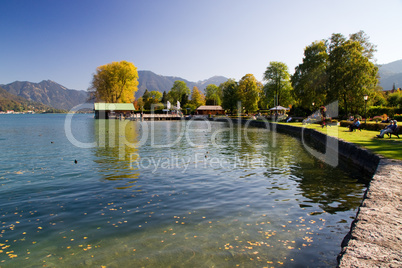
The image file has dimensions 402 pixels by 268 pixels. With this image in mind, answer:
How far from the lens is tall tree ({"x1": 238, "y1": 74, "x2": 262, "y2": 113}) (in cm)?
9344

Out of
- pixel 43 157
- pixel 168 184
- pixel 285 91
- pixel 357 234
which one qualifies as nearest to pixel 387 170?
pixel 357 234

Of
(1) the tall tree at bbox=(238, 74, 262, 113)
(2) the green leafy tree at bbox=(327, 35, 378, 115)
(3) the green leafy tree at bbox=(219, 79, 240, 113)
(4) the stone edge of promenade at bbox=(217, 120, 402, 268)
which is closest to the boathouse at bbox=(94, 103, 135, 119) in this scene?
(3) the green leafy tree at bbox=(219, 79, 240, 113)

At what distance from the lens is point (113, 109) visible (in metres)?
109

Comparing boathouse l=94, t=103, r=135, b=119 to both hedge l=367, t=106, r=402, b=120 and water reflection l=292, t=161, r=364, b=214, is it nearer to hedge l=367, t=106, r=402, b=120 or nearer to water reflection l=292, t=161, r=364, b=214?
hedge l=367, t=106, r=402, b=120

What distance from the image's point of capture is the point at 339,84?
49.3 m

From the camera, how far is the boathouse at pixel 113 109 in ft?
360

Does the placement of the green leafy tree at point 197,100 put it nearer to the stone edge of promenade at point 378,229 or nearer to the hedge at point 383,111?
the hedge at point 383,111

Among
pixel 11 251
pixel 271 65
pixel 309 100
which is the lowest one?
pixel 11 251

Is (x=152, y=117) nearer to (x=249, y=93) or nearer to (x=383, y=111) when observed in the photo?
(x=249, y=93)

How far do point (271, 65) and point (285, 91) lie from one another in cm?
987

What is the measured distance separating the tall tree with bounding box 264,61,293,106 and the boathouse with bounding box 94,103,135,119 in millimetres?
57761

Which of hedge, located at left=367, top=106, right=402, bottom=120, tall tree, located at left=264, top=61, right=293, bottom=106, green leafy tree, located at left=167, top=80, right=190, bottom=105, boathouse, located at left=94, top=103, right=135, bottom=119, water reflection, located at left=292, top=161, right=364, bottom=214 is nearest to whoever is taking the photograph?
water reflection, located at left=292, top=161, right=364, bottom=214

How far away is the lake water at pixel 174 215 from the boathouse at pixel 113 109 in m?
96.2

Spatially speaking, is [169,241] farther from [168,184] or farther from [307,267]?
[168,184]
